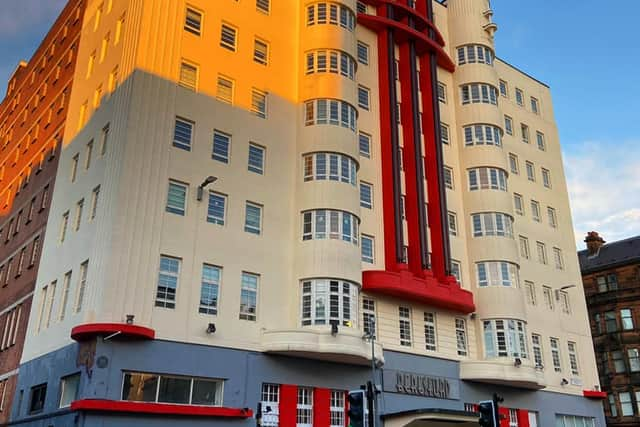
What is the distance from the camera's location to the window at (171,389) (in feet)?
82.1

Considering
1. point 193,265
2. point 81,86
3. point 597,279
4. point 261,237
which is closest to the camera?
point 193,265

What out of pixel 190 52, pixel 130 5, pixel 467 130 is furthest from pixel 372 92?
pixel 130 5

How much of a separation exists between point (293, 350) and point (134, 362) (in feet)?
23.3

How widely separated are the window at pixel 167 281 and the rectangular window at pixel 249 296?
3386 mm

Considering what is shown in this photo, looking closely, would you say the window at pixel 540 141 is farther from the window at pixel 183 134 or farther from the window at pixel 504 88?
the window at pixel 183 134

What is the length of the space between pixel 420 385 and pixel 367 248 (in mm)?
7869

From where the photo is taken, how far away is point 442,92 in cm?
4425

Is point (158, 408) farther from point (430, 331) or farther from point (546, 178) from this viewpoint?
point (546, 178)

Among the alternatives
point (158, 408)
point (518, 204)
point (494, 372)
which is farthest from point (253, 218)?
point (518, 204)

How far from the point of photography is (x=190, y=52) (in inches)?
1254

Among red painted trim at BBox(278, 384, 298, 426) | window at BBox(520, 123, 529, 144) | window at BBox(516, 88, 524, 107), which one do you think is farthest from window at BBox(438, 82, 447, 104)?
red painted trim at BBox(278, 384, 298, 426)

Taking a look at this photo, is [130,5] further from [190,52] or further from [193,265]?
[193,265]

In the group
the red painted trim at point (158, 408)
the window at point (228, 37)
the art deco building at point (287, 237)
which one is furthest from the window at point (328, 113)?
the red painted trim at point (158, 408)

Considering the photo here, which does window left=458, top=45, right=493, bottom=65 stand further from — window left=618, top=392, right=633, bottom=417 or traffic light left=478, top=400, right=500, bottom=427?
window left=618, top=392, right=633, bottom=417
